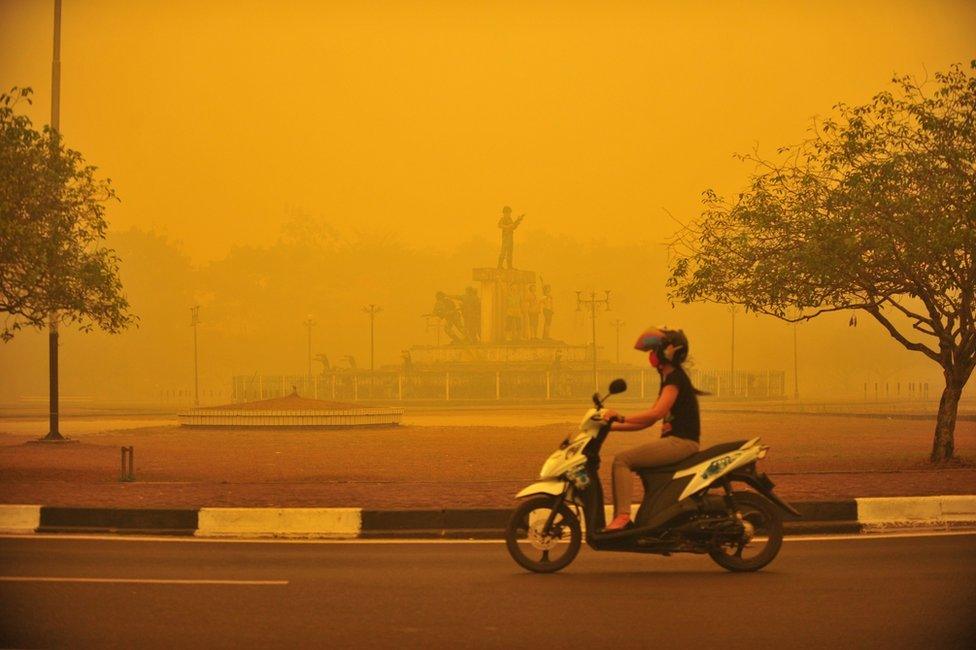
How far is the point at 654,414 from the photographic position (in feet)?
31.6

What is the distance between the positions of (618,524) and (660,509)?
1.01 ft

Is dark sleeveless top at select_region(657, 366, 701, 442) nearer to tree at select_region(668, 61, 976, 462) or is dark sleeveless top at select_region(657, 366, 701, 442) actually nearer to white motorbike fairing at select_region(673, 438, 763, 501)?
white motorbike fairing at select_region(673, 438, 763, 501)

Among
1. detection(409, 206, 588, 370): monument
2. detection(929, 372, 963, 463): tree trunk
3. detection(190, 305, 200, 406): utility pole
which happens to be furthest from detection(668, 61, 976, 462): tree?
detection(190, 305, 200, 406): utility pole

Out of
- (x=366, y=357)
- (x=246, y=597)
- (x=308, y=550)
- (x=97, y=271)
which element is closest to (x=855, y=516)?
(x=308, y=550)

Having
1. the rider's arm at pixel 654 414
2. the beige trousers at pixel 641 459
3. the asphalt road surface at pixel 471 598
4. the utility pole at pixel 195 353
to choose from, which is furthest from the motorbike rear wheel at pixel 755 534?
the utility pole at pixel 195 353

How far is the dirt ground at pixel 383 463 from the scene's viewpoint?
1516 cm

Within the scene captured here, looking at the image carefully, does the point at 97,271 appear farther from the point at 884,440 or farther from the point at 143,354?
the point at 143,354

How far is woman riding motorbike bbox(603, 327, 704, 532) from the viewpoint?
9.60m

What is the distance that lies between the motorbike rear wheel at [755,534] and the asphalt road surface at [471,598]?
13 cm

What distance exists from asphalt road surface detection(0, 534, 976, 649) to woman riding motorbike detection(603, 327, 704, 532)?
2.09 feet

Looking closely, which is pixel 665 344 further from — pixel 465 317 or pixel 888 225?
pixel 465 317

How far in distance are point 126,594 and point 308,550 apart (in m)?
2.80

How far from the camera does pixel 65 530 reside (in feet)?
41.8

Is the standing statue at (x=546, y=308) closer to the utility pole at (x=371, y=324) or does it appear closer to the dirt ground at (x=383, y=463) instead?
the utility pole at (x=371, y=324)
